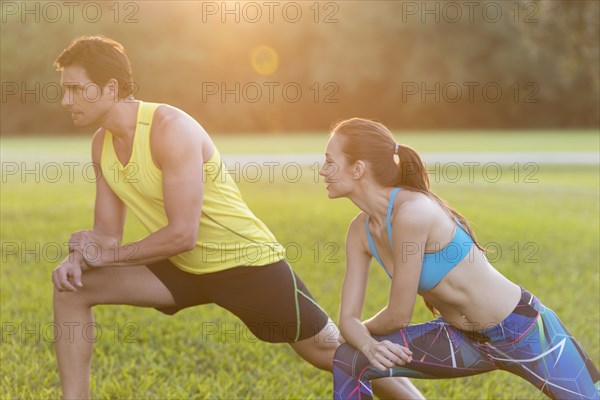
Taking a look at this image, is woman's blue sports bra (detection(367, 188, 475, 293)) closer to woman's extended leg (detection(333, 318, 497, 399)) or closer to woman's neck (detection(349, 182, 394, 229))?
woman's neck (detection(349, 182, 394, 229))

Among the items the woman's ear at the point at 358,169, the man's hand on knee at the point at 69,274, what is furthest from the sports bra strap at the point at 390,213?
the man's hand on knee at the point at 69,274

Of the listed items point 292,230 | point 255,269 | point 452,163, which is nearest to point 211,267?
point 255,269

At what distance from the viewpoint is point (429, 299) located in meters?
3.24

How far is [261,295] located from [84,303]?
796mm

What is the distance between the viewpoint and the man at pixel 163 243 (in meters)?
3.39

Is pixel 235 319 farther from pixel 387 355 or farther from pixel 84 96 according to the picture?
pixel 387 355

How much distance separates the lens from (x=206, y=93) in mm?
46188

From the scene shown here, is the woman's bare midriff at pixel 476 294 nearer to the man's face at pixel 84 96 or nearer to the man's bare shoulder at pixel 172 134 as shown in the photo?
the man's bare shoulder at pixel 172 134

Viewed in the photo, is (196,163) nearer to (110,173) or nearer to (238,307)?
(110,173)

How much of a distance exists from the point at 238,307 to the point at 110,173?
0.83 metres

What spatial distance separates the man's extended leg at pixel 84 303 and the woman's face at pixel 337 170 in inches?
40.5

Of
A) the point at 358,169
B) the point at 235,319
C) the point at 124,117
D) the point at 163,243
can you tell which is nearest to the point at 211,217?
the point at 163,243

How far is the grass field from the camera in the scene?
4660mm

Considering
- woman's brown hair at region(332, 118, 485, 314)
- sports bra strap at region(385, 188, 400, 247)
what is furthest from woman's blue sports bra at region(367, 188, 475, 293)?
woman's brown hair at region(332, 118, 485, 314)
